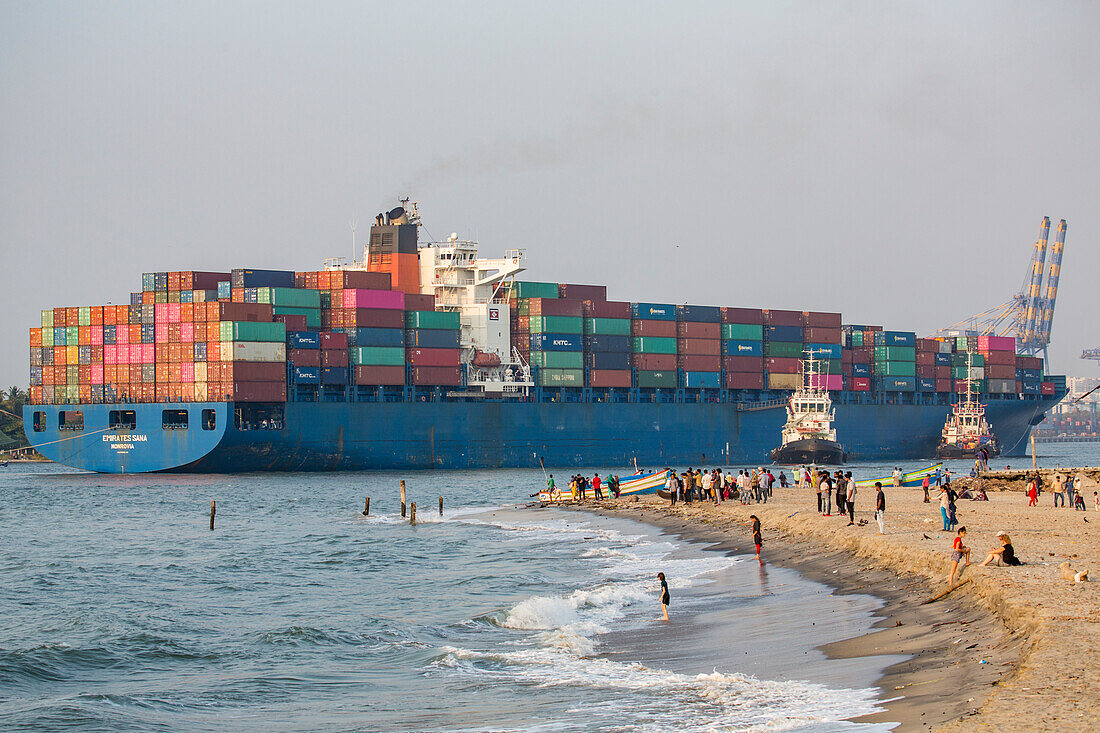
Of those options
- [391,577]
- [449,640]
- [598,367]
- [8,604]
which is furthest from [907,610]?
[598,367]

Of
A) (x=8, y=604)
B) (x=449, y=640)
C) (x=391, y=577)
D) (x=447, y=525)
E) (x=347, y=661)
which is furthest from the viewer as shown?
(x=447, y=525)

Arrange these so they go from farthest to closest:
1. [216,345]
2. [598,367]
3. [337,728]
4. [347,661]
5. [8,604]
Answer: [598,367] → [216,345] → [8,604] → [347,661] → [337,728]

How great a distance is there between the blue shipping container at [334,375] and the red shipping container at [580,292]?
1964cm

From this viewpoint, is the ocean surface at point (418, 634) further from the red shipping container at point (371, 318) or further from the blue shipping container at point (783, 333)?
the blue shipping container at point (783, 333)

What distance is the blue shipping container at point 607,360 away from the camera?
269 ft

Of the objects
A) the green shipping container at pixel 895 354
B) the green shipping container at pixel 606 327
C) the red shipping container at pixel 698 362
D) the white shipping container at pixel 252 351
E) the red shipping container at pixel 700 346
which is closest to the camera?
the white shipping container at pixel 252 351

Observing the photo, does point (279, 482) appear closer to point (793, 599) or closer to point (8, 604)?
point (8, 604)

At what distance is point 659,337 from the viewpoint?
280 feet

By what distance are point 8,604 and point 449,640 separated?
12593 millimetres

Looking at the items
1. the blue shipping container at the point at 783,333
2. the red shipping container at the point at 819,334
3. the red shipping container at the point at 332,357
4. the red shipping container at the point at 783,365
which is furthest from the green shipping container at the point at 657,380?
the red shipping container at the point at 332,357

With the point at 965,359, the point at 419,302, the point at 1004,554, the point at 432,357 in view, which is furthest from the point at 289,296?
the point at 965,359

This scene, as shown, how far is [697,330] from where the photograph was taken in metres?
87.2

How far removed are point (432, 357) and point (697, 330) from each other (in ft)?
75.9

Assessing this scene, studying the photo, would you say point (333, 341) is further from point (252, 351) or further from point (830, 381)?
point (830, 381)
